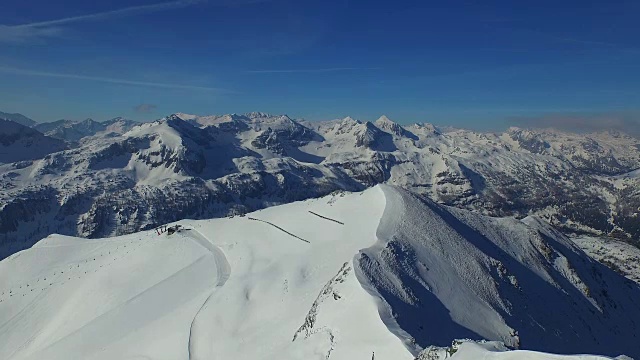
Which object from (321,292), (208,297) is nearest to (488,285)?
(321,292)

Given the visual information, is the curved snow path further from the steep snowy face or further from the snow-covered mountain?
the steep snowy face

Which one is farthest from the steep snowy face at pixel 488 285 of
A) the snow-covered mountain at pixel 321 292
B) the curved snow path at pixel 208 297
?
the curved snow path at pixel 208 297

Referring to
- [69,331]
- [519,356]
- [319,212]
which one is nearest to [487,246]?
[319,212]

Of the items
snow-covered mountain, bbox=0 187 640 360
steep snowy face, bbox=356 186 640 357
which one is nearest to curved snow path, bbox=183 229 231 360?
snow-covered mountain, bbox=0 187 640 360

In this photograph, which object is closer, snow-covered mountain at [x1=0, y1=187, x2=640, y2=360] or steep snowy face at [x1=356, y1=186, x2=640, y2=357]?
snow-covered mountain at [x1=0, y1=187, x2=640, y2=360]

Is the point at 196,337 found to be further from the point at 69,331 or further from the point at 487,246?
the point at 487,246

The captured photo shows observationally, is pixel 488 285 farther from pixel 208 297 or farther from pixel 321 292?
pixel 208 297
